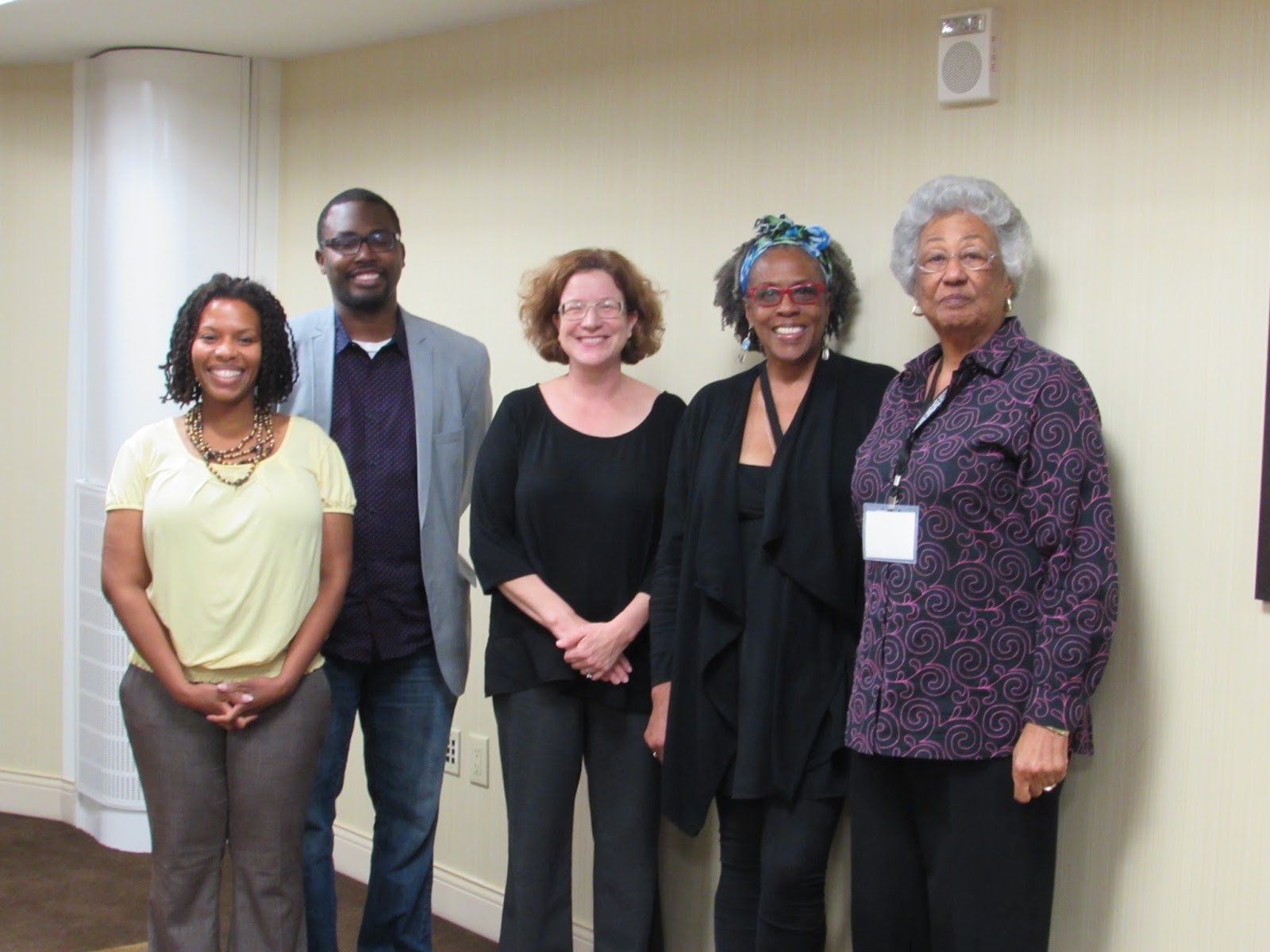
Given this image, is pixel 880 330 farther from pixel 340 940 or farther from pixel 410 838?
pixel 340 940

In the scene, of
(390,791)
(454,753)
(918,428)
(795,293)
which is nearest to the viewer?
(918,428)

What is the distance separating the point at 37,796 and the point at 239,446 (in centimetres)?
233

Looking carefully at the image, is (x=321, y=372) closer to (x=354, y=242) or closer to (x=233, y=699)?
(x=354, y=242)

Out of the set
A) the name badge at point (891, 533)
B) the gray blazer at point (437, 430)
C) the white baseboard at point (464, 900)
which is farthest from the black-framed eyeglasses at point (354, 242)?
the white baseboard at point (464, 900)

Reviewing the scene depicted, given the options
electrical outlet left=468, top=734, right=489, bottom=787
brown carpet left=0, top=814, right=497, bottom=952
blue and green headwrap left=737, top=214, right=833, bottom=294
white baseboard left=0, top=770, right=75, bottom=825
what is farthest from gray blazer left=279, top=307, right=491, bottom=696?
white baseboard left=0, top=770, right=75, bottom=825

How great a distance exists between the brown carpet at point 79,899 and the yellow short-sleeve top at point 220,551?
1141 millimetres

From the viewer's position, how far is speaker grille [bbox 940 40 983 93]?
240 cm

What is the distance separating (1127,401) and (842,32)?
939 millimetres

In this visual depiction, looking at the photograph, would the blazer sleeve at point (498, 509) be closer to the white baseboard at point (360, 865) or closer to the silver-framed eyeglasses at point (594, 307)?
Answer: the silver-framed eyeglasses at point (594, 307)

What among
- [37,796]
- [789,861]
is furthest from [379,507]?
[37,796]

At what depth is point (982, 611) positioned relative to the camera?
6.66 feet

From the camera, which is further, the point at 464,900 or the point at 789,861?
the point at 464,900

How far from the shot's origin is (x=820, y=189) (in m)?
2.67

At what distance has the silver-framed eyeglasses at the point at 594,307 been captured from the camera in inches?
102
